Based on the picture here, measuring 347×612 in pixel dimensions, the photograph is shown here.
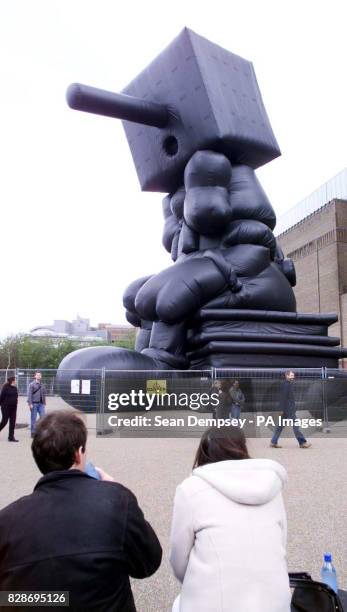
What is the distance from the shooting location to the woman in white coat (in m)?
1.88

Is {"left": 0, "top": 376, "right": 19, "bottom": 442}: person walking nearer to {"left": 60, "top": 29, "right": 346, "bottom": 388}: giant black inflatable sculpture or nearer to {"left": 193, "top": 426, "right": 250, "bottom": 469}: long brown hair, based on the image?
{"left": 60, "top": 29, "right": 346, "bottom": 388}: giant black inflatable sculpture

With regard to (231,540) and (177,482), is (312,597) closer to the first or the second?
(231,540)

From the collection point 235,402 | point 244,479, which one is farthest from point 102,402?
point 244,479

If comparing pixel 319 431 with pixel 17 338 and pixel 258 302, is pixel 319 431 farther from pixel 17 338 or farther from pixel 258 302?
pixel 17 338

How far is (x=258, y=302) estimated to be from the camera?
13.5 meters

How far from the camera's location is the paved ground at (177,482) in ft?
11.3

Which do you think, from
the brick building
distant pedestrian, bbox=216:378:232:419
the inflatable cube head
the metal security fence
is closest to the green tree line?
the brick building

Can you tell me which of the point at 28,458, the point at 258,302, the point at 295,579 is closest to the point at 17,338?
the point at 258,302

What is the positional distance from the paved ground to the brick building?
2782 centimetres

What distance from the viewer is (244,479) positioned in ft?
6.47

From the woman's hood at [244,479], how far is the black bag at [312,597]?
46 centimetres

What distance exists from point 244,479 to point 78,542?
Result: 62 centimetres

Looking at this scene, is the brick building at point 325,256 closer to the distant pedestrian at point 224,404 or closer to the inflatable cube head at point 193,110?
the inflatable cube head at point 193,110

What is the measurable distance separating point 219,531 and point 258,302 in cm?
1173
